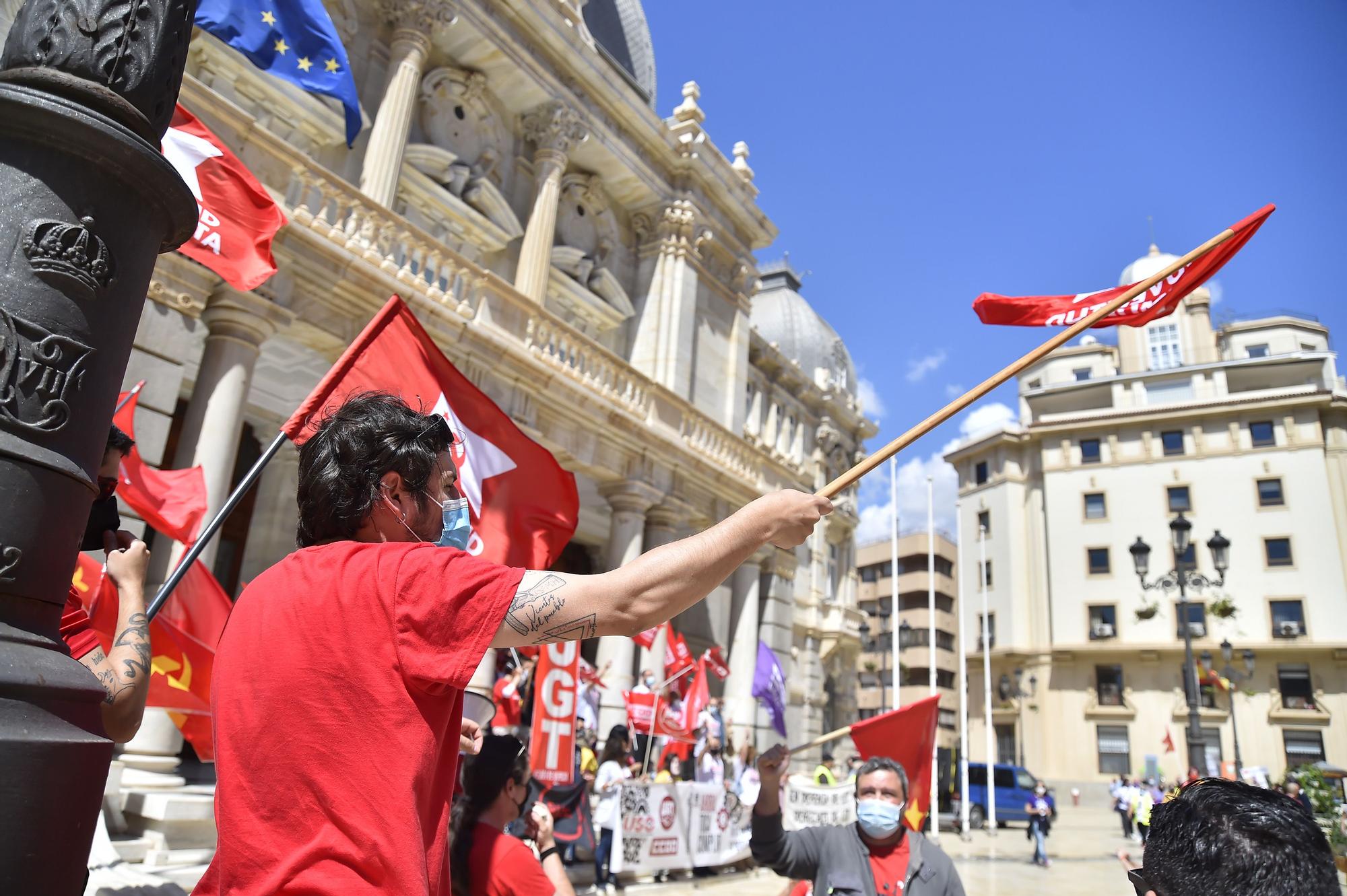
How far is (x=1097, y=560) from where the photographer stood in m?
49.6

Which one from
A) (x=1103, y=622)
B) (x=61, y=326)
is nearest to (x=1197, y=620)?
(x=1103, y=622)

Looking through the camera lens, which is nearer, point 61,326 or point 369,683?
point 369,683

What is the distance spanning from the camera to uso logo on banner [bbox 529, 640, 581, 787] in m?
9.47

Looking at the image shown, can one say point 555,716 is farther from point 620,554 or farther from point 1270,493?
point 1270,493

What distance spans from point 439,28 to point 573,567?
10752 mm

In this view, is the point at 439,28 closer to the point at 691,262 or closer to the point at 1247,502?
the point at 691,262

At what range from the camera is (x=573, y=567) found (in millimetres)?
19250

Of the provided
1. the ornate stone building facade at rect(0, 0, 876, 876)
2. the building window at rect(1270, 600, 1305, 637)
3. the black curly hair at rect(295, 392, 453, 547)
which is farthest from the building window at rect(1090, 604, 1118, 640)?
the black curly hair at rect(295, 392, 453, 547)

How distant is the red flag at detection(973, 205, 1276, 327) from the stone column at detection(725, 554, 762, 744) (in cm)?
1155

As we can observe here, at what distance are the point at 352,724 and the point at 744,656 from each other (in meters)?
17.1

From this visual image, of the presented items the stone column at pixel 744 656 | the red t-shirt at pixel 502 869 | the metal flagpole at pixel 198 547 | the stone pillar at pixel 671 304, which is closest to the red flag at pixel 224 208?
the metal flagpole at pixel 198 547

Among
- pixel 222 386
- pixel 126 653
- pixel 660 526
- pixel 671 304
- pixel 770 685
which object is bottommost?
pixel 126 653

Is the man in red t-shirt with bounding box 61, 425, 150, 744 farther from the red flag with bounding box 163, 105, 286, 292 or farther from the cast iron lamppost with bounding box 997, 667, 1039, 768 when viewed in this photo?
the cast iron lamppost with bounding box 997, 667, 1039, 768

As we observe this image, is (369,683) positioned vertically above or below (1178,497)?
below
